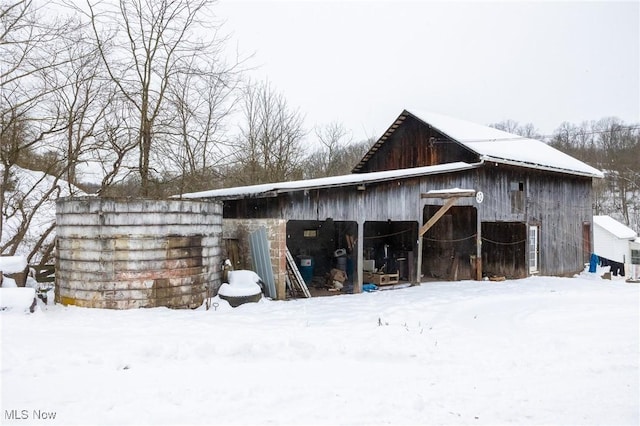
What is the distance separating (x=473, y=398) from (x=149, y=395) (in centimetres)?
327

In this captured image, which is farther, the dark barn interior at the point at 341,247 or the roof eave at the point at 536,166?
the dark barn interior at the point at 341,247

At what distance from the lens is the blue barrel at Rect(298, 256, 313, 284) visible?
1338 cm

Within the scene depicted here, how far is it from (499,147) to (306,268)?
28.8ft

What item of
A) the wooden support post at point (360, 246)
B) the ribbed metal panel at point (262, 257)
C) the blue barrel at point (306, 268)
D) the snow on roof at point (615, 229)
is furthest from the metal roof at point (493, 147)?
the snow on roof at point (615, 229)

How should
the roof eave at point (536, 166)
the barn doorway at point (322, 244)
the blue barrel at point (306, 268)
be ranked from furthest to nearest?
the barn doorway at point (322, 244), the roof eave at point (536, 166), the blue barrel at point (306, 268)

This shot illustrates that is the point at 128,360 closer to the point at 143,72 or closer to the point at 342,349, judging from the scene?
the point at 342,349

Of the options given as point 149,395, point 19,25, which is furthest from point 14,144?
point 149,395

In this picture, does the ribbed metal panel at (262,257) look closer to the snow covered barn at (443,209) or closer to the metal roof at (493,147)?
the snow covered barn at (443,209)

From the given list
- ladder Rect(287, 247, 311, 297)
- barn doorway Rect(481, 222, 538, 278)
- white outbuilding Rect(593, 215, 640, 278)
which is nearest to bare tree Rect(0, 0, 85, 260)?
ladder Rect(287, 247, 311, 297)

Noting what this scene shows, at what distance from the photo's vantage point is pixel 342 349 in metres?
6.07

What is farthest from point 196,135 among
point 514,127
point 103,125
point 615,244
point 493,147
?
point 514,127

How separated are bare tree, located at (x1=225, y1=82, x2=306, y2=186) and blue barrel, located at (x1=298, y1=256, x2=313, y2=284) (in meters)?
9.29

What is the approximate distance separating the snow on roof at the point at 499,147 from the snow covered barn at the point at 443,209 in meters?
0.08

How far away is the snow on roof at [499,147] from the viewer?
586 inches
